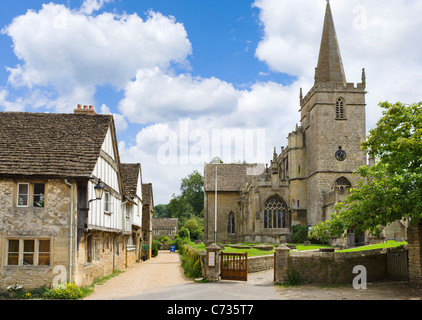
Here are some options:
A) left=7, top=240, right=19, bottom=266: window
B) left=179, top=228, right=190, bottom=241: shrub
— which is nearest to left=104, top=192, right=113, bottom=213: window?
left=7, top=240, right=19, bottom=266: window

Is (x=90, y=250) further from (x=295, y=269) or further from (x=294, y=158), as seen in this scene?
(x=294, y=158)

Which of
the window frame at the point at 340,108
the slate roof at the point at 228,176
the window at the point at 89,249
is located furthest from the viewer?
the slate roof at the point at 228,176

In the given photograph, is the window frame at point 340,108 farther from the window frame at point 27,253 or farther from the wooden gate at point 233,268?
the window frame at point 27,253

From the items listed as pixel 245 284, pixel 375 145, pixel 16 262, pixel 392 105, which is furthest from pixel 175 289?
pixel 392 105

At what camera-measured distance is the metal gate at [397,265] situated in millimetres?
16636

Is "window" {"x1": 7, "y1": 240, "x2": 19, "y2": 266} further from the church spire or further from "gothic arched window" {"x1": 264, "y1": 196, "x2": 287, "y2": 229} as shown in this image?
the church spire

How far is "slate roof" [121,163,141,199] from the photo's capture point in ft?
108

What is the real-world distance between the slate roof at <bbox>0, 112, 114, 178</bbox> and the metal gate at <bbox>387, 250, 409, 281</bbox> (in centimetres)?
1271

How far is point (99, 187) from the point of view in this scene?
51.6ft

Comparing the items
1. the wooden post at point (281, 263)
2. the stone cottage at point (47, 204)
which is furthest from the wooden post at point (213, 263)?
the stone cottage at point (47, 204)

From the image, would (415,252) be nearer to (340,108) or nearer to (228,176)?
(340,108)

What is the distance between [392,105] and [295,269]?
7.67 meters

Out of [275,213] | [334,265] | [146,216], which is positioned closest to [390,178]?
[334,265]
